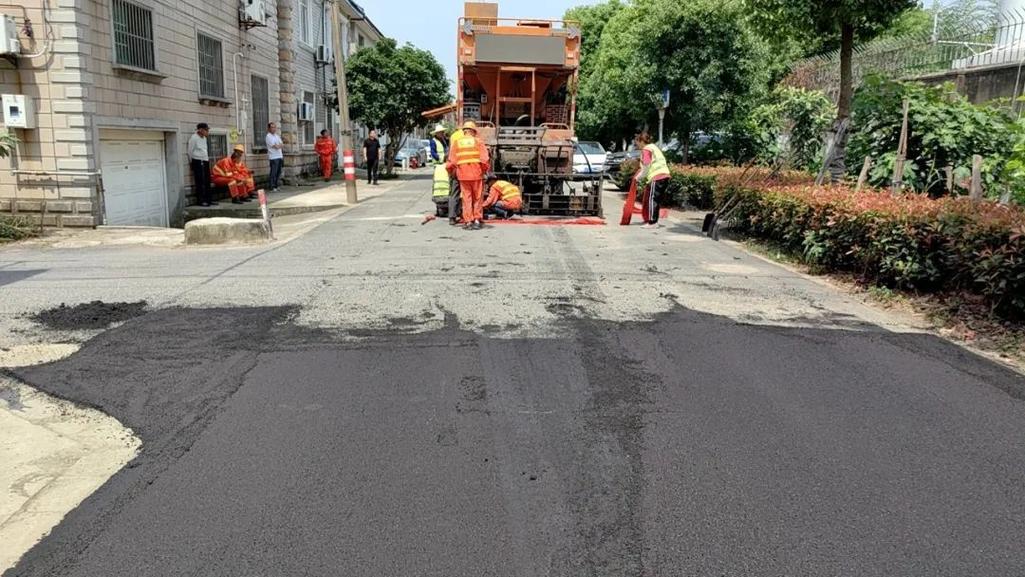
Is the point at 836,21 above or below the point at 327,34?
below

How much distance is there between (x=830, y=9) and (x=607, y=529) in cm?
855

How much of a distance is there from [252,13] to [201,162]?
4722 millimetres

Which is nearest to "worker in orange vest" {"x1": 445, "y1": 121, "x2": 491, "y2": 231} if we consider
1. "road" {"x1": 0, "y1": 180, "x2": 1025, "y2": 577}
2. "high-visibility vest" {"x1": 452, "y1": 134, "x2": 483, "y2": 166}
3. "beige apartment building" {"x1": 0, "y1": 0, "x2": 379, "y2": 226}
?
"high-visibility vest" {"x1": 452, "y1": 134, "x2": 483, "y2": 166}

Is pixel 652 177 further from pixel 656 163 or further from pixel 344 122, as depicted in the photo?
pixel 344 122

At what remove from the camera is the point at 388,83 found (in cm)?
2656

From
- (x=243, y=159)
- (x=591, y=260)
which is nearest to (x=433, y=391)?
(x=591, y=260)

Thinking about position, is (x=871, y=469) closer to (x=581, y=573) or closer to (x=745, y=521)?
(x=745, y=521)

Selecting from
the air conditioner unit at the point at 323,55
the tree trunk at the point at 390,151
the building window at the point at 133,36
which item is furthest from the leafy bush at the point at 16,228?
the air conditioner unit at the point at 323,55

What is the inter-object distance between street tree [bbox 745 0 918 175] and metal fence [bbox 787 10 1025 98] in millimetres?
1617

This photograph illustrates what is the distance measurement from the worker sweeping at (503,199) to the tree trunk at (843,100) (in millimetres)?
5102

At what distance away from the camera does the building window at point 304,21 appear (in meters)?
26.2

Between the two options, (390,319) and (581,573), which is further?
(390,319)

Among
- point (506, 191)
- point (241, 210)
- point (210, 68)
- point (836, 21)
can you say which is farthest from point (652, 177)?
point (210, 68)

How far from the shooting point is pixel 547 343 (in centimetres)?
595
